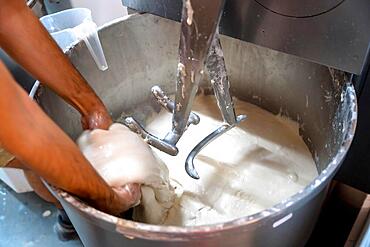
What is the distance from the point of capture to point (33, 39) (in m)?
0.71

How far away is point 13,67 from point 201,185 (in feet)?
1.64

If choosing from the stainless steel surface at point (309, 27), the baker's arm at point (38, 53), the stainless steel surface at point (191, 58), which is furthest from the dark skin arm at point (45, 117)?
the stainless steel surface at point (309, 27)

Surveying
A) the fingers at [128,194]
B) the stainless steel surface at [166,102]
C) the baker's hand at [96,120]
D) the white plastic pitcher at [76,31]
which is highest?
the white plastic pitcher at [76,31]

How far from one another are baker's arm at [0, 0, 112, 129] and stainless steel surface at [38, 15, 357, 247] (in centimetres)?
6

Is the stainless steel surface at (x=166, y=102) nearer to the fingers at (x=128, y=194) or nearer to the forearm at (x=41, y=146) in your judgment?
the fingers at (x=128, y=194)

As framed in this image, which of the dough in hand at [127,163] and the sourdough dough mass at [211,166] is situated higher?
the dough in hand at [127,163]

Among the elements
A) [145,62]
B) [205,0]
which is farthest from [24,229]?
[205,0]

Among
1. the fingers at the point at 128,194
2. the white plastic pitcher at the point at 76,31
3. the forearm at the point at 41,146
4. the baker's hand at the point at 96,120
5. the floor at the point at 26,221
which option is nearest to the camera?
the forearm at the point at 41,146

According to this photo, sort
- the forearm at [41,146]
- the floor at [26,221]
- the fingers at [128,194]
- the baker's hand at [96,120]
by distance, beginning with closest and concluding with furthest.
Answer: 1. the forearm at [41,146]
2. the fingers at [128,194]
3. the baker's hand at [96,120]
4. the floor at [26,221]

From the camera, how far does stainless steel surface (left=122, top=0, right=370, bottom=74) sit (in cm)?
67

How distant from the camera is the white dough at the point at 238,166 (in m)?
0.91

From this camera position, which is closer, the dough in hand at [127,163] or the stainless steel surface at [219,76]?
the dough in hand at [127,163]

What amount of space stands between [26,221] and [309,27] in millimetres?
852

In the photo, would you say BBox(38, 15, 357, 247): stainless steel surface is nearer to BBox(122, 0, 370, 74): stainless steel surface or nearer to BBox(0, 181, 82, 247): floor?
BBox(122, 0, 370, 74): stainless steel surface
